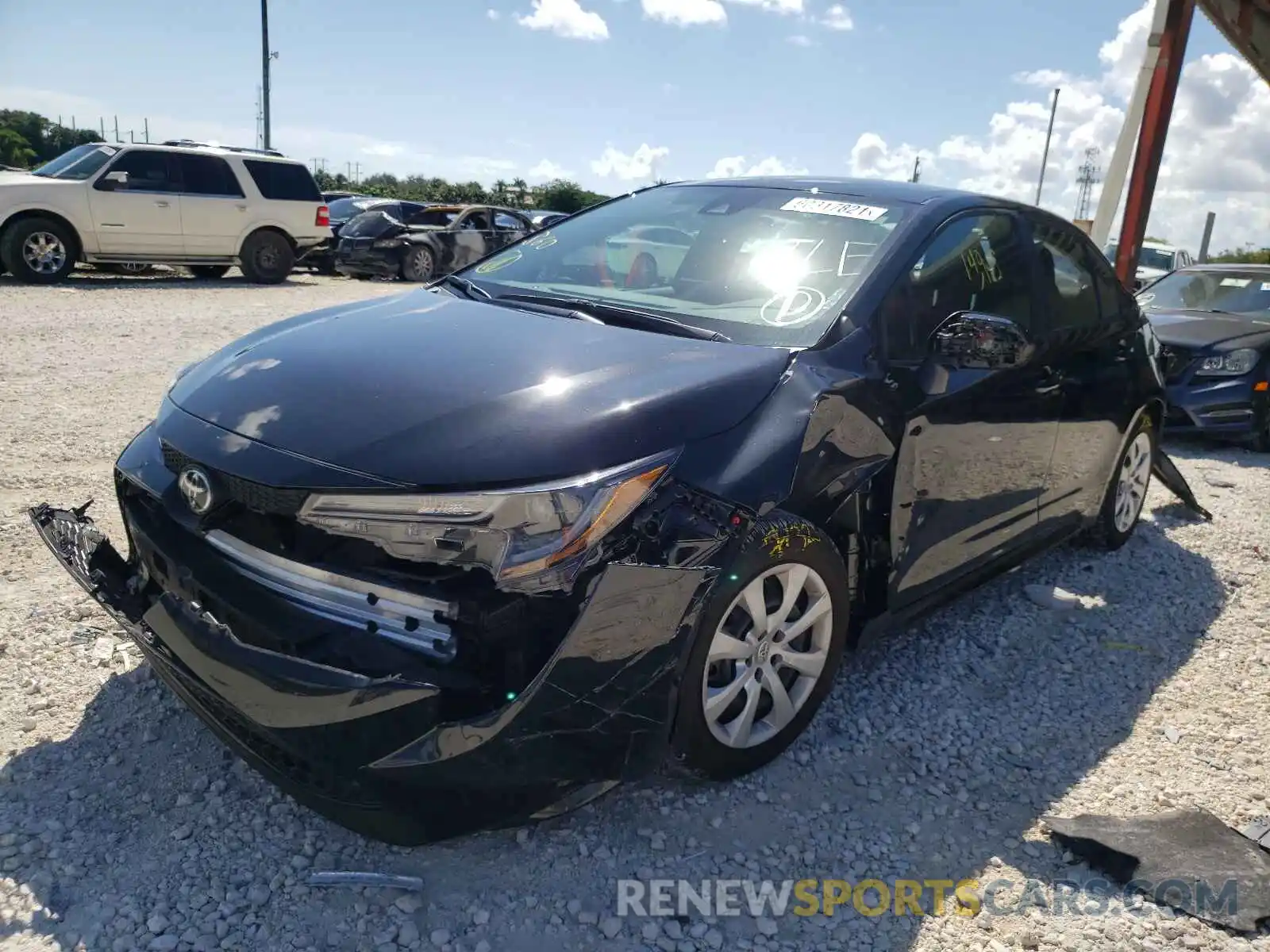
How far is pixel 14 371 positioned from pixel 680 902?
267 inches

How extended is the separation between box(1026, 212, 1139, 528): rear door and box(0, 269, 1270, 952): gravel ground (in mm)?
520

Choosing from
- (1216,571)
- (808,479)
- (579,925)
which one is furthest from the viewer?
(1216,571)

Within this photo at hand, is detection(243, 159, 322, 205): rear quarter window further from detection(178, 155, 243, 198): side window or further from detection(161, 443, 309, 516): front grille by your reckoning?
detection(161, 443, 309, 516): front grille

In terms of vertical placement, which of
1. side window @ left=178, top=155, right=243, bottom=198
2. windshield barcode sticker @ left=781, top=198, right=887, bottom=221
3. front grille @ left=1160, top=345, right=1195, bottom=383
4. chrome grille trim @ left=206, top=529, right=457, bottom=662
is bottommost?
chrome grille trim @ left=206, top=529, right=457, bottom=662

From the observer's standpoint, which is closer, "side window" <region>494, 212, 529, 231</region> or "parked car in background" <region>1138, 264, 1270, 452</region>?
"parked car in background" <region>1138, 264, 1270, 452</region>

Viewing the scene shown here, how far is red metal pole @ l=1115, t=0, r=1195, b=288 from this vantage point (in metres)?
11.1

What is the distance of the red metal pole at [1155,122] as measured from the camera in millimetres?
11102

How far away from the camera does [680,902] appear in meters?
2.31

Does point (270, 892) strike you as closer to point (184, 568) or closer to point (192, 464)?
point (184, 568)

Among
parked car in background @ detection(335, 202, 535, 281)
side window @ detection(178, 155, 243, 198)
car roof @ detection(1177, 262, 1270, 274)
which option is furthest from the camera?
parked car in background @ detection(335, 202, 535, 281)

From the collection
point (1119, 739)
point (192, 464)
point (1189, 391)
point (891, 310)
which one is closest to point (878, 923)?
point (1119, 739)

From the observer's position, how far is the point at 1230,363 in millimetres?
7281

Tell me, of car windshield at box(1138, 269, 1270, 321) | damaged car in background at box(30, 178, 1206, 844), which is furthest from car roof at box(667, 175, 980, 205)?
car windshield at box(1138, 269, 1270, 321)

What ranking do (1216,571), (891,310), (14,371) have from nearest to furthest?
1. (891,310)
2. (1216,571)
3. (14,371)
